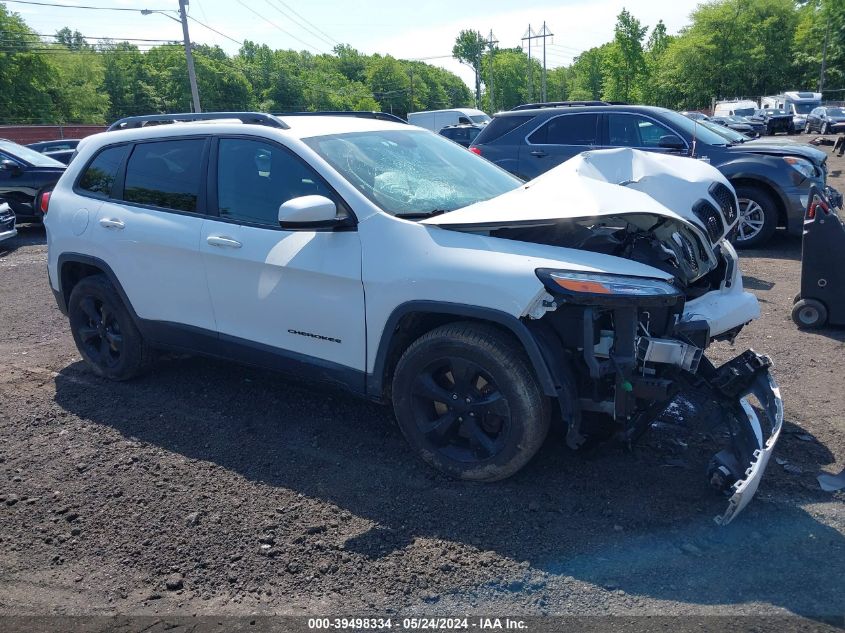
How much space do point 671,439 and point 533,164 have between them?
6.55 meters

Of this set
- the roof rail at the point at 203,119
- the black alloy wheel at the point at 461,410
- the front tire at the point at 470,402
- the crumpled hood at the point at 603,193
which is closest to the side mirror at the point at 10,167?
the roof rail at the point at 203,119

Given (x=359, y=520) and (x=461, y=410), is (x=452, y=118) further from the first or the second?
(x=359, y=520)

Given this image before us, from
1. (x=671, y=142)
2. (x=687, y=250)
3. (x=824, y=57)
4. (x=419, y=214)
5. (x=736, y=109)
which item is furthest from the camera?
(x=824, y=57)

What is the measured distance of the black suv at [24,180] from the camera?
1270cm

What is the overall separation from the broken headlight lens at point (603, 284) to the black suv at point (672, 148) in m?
5.69

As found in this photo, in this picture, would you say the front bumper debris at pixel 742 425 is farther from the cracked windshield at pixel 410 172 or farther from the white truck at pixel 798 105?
the white truck at pixel 798 105

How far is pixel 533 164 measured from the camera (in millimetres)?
9938

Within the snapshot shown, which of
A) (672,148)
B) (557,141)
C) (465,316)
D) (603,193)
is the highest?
(557,141)

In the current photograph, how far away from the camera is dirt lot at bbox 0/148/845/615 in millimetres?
2854

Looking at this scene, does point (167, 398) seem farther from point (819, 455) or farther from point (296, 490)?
point (819, 455)

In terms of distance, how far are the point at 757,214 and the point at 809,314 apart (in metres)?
3.73

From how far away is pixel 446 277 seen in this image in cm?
343

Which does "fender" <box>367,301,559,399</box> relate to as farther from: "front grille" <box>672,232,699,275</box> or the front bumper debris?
"front grille" <box>672,232,699,275</box>

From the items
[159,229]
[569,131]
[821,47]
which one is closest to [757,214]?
[569,131]
